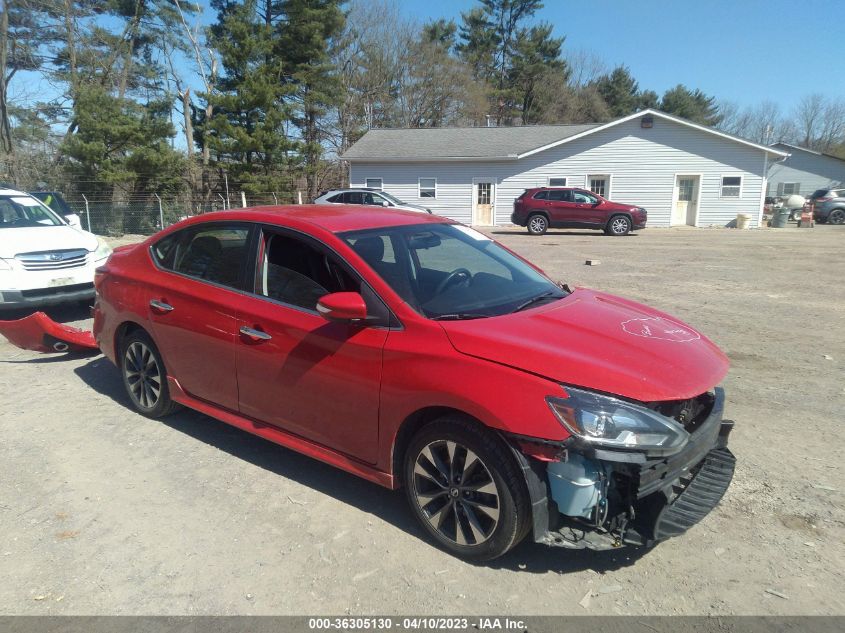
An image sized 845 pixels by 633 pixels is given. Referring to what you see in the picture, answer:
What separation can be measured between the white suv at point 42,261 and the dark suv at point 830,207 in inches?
1269

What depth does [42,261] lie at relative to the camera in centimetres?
764

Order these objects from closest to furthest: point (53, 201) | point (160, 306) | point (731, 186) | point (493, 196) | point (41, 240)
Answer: point (160, 306) < point (41, 240) < point (53, 201) < point (731, 186) < point (493, 196)

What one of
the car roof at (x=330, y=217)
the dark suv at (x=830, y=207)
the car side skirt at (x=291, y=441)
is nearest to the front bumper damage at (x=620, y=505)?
the car side skirt at (x=291, y=441)

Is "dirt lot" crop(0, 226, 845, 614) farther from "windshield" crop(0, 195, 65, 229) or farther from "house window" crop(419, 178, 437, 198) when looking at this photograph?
"house window" crop(419, 178, 437, 198)

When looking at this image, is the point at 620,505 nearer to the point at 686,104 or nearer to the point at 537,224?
the point at 537,224

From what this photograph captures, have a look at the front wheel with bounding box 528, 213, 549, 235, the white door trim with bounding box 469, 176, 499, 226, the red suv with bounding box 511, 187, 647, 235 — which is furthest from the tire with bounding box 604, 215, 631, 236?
the white door trim with bounding box 469, 176, 499, 226

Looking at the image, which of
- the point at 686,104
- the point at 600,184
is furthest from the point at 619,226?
the point at 686,104

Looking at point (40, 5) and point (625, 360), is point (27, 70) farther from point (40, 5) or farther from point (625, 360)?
point (625, 360)

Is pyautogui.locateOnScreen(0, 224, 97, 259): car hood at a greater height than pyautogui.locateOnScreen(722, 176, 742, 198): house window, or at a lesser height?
lesser

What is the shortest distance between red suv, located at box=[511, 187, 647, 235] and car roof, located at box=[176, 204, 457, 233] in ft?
65.3

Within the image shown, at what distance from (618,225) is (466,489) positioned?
21.8 metres

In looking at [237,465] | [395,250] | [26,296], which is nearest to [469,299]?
[395,250]

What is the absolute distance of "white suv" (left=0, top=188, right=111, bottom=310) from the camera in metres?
7.39

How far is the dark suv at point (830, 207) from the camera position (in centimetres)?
2908
